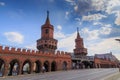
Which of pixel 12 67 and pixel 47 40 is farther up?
pixel 47 40

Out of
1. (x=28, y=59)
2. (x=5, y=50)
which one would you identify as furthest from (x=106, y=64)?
(x=5, y=50)

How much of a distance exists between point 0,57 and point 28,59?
7.92 meters

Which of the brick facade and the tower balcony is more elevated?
the tower balcony

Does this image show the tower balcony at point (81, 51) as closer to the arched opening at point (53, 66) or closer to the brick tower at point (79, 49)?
the brick tower at point (79, 49)

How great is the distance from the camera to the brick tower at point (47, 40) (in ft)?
186

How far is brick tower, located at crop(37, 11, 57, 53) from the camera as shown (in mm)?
56691

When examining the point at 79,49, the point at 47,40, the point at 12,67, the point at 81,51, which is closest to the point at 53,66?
the point at 47,40

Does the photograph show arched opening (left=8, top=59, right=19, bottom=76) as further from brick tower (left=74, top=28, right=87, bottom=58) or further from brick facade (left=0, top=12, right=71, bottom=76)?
brick tower (left=74, top=28, right=87, bottom=58)

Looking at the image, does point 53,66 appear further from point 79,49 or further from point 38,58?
point 79,49

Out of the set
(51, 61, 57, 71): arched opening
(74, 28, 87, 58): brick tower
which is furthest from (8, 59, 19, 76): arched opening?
(74, 28, 87, 58): brick tower

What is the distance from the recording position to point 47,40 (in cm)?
5706

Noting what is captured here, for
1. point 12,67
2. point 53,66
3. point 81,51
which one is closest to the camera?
point 12,67

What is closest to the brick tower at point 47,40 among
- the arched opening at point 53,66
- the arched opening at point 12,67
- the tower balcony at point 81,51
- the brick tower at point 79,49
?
the arched opening at point 53,66

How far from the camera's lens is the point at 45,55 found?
45312mm
